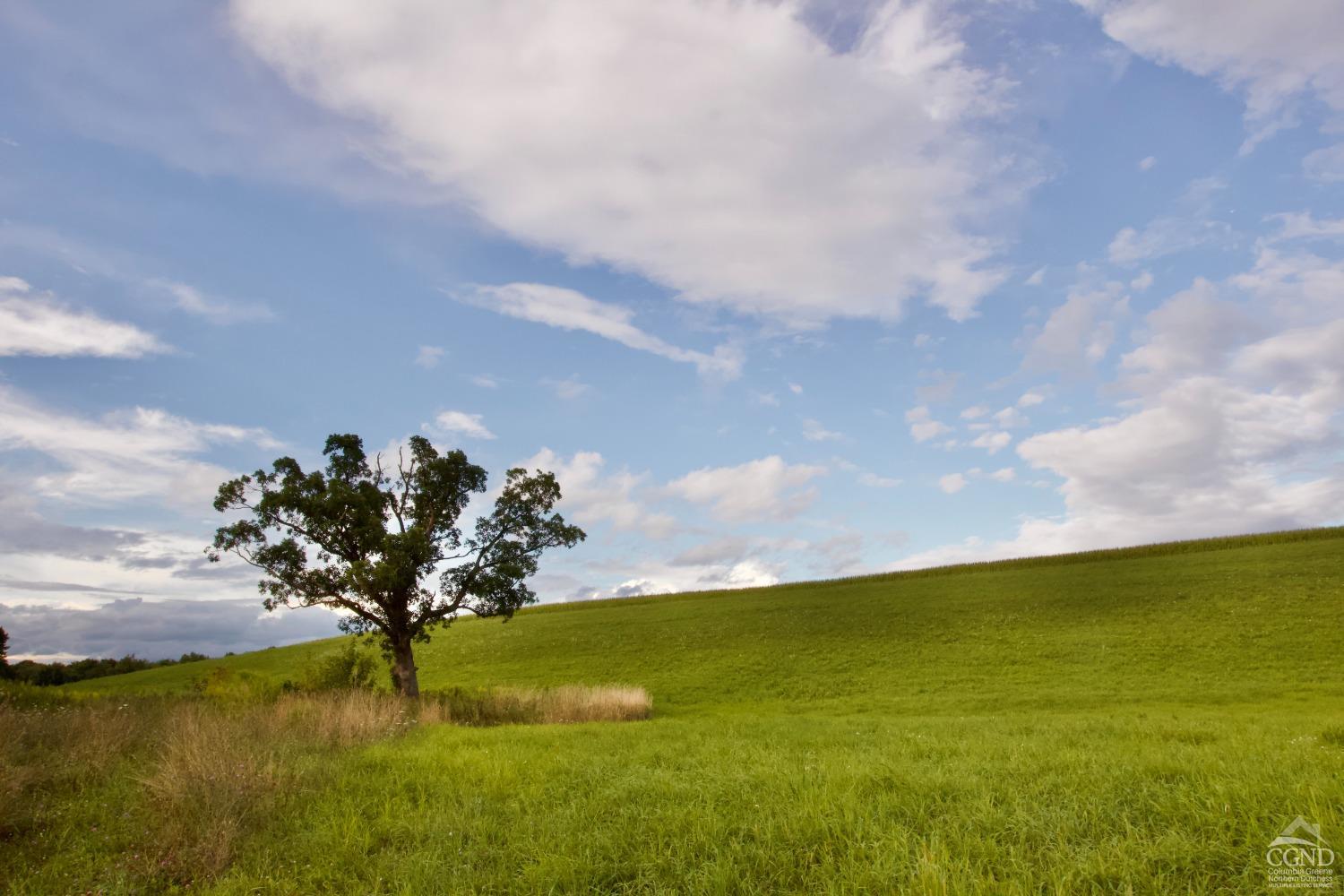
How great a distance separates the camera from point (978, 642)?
42.2 metres

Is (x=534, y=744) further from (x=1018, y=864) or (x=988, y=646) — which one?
(x=988, y=646)

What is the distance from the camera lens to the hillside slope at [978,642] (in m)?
31.9

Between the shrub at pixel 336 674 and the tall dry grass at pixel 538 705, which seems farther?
the shrub at pixel 336 674

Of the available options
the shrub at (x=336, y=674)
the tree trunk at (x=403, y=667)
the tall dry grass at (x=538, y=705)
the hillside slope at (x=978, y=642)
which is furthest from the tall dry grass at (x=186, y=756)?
the hillside slope at (x=978, y=642)

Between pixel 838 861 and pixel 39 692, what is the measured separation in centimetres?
3189

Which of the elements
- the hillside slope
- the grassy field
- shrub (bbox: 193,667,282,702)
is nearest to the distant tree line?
the hillside slope

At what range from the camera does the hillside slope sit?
31.9 meters

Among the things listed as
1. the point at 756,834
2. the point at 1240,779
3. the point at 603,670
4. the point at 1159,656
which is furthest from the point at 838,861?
the point at 603,670

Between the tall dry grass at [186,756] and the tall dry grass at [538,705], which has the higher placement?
the tall dry grass at [186,756]

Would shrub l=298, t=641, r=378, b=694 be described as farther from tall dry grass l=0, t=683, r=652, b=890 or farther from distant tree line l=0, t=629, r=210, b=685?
distant tree line l=0, t=629, r=210, b=685

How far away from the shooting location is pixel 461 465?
31.2 m

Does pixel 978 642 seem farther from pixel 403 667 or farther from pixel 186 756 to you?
pixel 186 756

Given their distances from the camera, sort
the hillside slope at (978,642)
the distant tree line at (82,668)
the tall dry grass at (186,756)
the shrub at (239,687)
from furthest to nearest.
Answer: the distant tree line at (82,668)
the hillside slope at (978,642)
the shrub at (239,687)
the tall dry grass at (186,756)

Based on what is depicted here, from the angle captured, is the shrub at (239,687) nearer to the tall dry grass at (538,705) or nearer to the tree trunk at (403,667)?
the tree trunk at (403,667)
